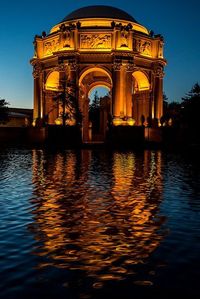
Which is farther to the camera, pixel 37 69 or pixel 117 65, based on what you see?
pixel 37 69

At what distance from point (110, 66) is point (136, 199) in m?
44.9

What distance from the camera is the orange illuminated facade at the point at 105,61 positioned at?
178 feet

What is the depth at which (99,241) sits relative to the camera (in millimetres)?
7023

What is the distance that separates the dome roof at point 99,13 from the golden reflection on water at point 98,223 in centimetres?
4634

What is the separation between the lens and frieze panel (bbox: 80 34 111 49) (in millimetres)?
54500

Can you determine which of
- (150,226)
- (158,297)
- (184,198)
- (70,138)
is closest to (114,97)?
(70,138)

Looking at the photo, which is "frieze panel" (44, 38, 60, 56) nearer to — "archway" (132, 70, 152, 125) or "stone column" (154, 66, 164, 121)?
"archway" (132, 70, 152, 125)

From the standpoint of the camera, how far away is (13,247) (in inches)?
258

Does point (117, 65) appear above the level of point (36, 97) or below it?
above

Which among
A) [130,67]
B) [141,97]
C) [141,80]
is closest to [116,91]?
[130,67]

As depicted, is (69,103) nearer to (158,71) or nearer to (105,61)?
(105,61)

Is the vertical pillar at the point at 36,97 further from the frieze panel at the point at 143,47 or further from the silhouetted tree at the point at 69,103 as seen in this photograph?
the frieze panel at the point at 143,47

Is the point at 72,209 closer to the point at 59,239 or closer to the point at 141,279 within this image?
the point at 59,239

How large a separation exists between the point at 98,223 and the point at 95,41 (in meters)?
48.7
